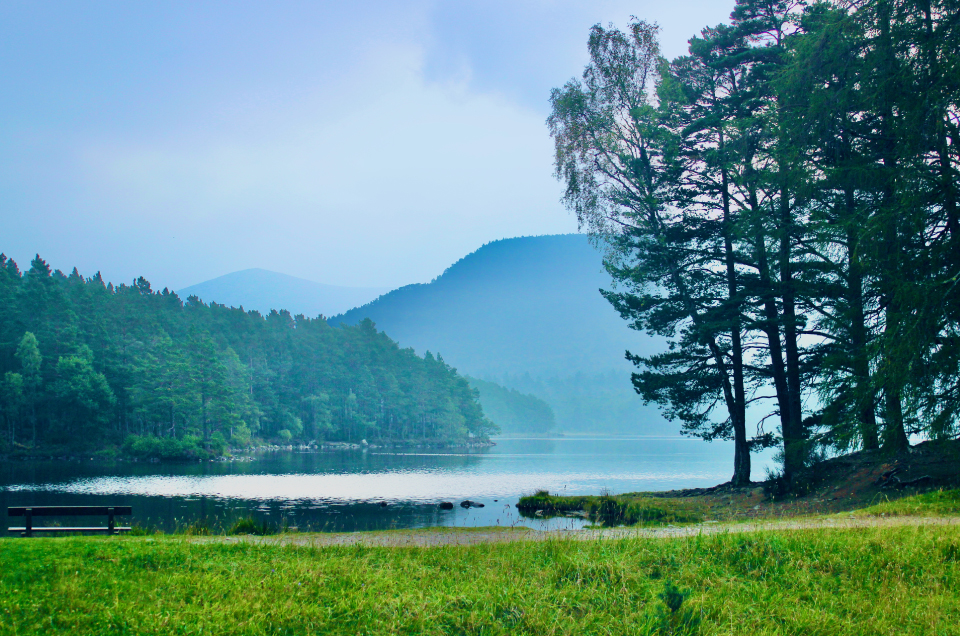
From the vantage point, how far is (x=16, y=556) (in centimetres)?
859

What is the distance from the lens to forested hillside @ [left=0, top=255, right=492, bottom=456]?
206ft

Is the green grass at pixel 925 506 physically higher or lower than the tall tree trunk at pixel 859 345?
lower

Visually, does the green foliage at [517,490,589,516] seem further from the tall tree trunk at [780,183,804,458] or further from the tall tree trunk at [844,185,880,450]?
the tall tree trunk at [844,185,880,450]

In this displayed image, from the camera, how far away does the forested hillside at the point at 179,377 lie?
206 feet

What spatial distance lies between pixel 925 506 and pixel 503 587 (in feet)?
34.6

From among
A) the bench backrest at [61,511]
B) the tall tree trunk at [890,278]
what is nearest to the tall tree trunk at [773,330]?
the tall tree trunk at [890,278]

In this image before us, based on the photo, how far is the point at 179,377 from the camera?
2714 inches

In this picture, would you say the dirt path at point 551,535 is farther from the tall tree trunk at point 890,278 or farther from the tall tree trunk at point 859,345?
the tall tree trunk at point 859,345

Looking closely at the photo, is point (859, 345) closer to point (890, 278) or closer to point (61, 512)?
point (890, 278)

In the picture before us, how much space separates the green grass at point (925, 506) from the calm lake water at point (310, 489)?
7.47 m

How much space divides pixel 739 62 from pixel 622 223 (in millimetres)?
6944

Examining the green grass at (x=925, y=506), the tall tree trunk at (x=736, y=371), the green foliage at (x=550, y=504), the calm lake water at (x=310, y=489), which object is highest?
the tall tree trunk at (x=736, y=371)

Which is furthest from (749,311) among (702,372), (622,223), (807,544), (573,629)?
(573,629)

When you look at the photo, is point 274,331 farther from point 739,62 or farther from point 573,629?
point 573,629
